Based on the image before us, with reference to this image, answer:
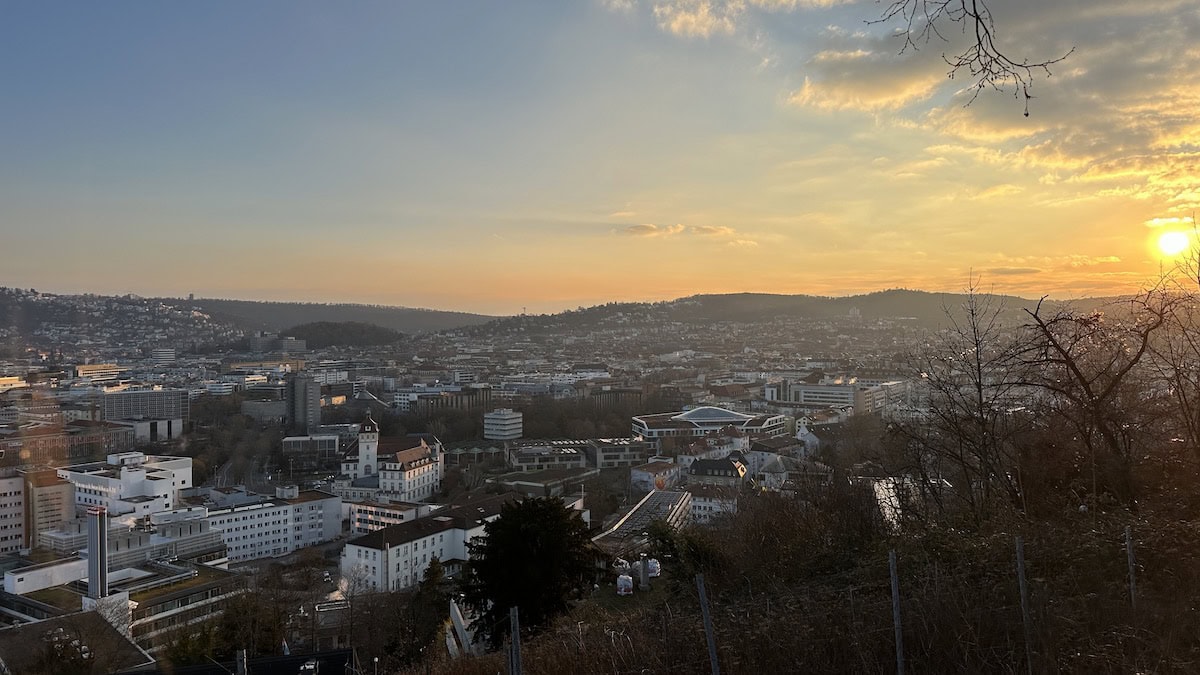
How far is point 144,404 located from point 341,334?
49510mm

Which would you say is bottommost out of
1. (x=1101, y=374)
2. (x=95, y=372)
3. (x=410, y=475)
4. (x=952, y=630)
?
(x=410, y=475)

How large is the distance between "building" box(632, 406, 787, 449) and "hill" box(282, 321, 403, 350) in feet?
185

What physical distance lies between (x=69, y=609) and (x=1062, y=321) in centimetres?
1357

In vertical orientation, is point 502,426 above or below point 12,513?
above

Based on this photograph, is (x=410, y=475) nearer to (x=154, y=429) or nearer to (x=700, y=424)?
(x=700, y=424)

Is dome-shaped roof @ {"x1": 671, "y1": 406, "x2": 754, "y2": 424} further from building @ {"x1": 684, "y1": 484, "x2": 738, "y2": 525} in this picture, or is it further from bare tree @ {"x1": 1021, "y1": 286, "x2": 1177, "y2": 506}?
bare tree @ {"x1": 1021, "y1": 286, "x2": 1177, "y2": 506}

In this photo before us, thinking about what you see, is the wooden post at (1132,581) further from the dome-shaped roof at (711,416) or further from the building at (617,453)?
the dome-shaped roof at (711,416)

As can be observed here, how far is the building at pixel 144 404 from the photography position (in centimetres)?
3603

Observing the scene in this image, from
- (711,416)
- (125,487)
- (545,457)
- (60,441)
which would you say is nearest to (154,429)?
(60,441)

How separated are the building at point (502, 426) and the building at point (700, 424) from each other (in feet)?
16.3

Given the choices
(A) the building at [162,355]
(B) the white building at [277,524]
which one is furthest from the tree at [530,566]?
(A) the building at [162,355]

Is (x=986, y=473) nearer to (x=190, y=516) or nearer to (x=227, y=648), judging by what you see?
(x=227, y=648)

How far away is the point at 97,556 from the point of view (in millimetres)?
12398

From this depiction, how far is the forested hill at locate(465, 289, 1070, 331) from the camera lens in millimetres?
97875
